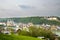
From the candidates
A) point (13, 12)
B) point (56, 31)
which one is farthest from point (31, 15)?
point (56, 31)

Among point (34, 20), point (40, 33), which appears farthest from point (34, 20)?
point (40, 33)

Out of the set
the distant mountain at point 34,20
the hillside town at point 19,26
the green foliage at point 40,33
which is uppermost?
the distant mountain at point 34,20

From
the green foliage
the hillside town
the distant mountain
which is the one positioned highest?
the distant mountain

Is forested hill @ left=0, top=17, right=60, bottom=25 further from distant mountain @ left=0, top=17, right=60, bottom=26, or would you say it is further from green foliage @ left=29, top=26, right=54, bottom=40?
green foliage @ left=29, top=26, right=54, bottom=40

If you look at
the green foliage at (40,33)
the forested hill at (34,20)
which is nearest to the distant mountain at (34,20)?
the forested hill at (34,20)

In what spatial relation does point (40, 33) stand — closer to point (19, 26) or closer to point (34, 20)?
point (34, 20)

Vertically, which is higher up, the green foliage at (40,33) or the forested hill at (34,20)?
the forested hill at (34,20)

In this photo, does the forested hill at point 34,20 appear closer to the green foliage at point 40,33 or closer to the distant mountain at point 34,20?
the distant mountain at point 34,20

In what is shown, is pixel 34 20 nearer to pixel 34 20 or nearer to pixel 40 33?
pixel 34 20

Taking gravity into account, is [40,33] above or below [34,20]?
below

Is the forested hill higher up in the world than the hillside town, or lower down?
higher up

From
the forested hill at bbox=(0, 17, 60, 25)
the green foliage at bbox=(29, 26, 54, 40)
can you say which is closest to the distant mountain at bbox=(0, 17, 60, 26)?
the forested hill at bbox=(0, 17, 60, 25)
